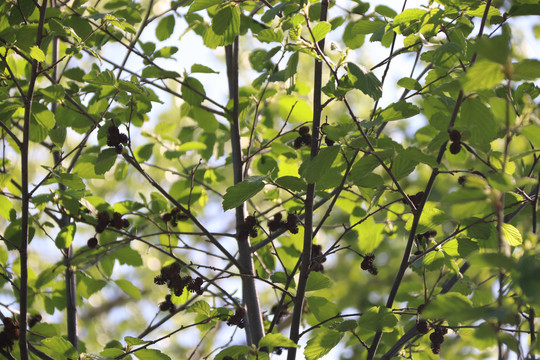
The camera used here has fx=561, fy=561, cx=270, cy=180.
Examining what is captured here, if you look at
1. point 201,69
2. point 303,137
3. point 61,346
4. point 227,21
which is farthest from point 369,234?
point 61,346

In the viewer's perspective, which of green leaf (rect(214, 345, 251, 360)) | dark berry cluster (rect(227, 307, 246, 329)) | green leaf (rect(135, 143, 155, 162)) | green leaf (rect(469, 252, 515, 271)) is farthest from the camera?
green leaf (rect(135, 143, 155, 162))

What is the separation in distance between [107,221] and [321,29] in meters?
0.92

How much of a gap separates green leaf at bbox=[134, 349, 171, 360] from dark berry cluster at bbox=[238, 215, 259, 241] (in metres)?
0.43

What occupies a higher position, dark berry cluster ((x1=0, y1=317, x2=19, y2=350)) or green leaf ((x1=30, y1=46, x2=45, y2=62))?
green leaf ((x1=30, y1=46, x2=45, y2=62))

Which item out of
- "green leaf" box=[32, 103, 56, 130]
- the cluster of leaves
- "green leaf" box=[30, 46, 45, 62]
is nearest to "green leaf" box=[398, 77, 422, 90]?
the cluster of leaves

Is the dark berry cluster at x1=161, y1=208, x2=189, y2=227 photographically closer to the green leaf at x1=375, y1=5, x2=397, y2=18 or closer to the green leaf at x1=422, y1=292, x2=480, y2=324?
the green leaf at x1=375, y1=5, x2=397, y2=18

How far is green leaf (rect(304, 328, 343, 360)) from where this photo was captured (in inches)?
59.3

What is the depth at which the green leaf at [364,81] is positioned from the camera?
1320 mm

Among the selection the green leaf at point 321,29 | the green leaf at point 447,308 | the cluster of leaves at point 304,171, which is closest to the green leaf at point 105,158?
the cluster of leaves at point 304,171

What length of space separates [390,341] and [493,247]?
600mm

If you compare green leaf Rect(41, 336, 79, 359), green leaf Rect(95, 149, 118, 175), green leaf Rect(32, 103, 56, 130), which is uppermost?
green leaf Rect(32, 103, 56, 130)

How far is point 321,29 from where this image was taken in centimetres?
140

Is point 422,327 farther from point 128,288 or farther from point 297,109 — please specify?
point 128,288

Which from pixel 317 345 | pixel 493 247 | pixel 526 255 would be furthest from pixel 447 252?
pixel 526 255
